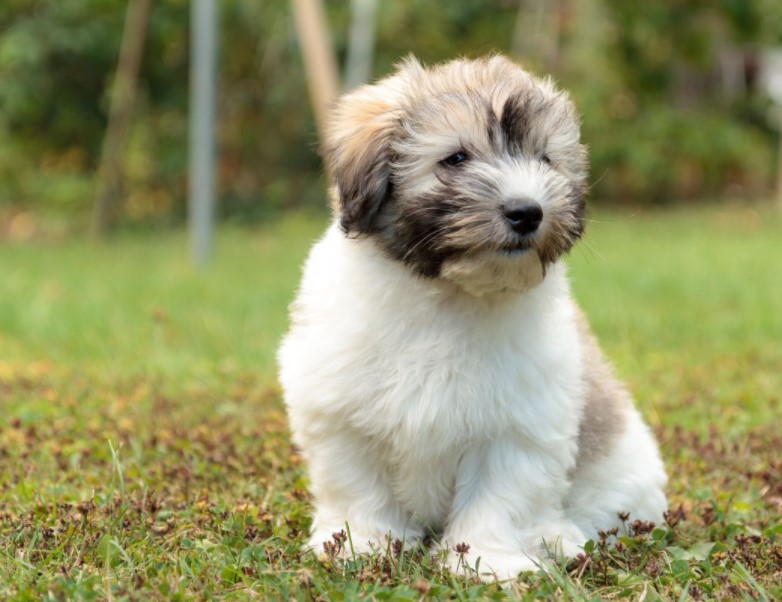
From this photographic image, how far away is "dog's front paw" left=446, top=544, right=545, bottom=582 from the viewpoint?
3.15 meters

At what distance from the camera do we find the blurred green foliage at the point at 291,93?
15.4 m

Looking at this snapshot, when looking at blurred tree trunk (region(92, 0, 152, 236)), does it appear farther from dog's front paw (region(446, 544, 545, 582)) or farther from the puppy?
dog's front paw (region(446, 544, 545, 582))

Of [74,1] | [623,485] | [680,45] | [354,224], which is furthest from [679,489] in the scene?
[680,45]

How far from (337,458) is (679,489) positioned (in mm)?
1585

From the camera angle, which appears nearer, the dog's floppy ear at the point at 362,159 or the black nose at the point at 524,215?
the black nose at the point at 524,215

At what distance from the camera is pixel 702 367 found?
20.6ft

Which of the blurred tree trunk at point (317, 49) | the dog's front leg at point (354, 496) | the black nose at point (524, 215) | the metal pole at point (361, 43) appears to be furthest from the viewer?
the metal pole at point (361, 43)

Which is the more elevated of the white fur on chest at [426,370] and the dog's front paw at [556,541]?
the white fur on chest at [426,370]

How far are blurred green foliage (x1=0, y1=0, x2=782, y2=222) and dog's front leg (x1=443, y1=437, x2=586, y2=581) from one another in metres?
11.8

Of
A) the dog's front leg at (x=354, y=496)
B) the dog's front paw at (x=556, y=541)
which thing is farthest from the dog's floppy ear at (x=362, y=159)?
the dog's front paw at (x=556, y=541)

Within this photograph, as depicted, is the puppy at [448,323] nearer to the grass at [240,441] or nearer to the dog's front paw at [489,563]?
the dog's front paw at [489,563]

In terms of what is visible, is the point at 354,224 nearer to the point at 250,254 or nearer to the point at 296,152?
the point at 250,254

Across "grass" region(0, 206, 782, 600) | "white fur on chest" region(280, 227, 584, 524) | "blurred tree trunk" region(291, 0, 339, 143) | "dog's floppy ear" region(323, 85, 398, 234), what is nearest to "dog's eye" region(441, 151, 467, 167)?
"dog's floppy ear" region(323, 85, 398, 234)

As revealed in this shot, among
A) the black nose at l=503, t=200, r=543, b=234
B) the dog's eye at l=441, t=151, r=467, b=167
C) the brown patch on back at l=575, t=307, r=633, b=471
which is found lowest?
the brown patch on back at l=575, t=307, r=633, b=471
